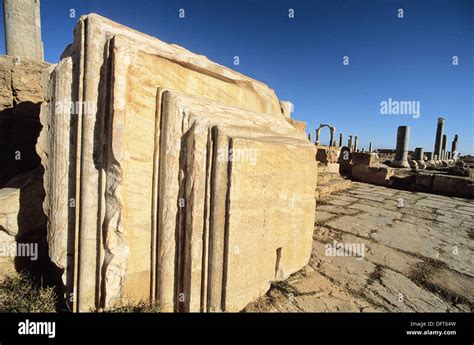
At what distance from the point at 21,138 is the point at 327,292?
14.4 ft

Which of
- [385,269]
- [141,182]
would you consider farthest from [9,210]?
[385,269]

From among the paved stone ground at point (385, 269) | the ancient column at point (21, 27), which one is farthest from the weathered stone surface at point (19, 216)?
the ancient column at point (21, 27)

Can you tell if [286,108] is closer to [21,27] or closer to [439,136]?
[21,27]

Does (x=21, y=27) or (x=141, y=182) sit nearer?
(x=141, y=182)

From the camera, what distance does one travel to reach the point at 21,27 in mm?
8109

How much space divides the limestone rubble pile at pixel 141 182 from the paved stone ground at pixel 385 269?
27.1 inches

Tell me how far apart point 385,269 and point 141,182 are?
2846mm

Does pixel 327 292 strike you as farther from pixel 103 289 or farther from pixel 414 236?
pixel 414 236

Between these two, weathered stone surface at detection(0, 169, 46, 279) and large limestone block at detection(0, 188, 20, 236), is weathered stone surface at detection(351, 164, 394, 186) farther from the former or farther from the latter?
large limestone block at detection(0, 188, 20, 236)

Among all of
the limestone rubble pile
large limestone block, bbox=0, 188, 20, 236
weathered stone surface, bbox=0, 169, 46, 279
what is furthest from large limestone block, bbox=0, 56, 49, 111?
the limestone rubble pile

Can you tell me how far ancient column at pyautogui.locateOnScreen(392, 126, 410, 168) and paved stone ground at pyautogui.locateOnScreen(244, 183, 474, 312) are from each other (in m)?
11.4

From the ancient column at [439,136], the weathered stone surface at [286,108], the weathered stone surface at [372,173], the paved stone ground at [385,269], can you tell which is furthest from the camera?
the ancient column at [439,136]

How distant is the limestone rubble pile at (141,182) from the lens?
155 centimetres

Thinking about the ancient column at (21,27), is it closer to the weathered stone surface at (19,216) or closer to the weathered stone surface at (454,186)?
the weathered stone surface at (19,216)
